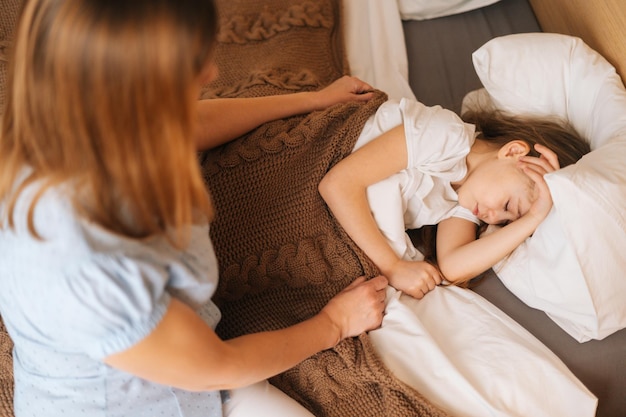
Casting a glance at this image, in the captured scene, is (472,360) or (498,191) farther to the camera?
(498,191)

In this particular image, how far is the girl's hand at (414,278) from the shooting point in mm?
1111

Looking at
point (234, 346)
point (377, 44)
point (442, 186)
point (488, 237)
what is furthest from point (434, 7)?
point (234, 346)

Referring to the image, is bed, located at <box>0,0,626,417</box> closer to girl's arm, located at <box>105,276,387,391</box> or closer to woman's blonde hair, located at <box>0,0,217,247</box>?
girl's arm, located at <box>105,276,387,391</box>

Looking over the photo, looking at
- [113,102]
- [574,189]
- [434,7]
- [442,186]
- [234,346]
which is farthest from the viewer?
[434,7]

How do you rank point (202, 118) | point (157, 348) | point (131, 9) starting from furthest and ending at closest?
point (202, 118) < point (157, 348) < point (131, 9)

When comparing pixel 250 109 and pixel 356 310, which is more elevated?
pixel 250 109

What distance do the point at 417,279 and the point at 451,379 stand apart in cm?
21

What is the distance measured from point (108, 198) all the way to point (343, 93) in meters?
0.70

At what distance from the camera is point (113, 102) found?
57 cm

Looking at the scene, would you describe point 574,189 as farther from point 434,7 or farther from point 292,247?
point 434,7

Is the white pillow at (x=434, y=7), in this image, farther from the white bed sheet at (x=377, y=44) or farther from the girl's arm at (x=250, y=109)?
the girl's arm at (x=250, y=109)

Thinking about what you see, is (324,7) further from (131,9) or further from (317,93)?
(131,9)

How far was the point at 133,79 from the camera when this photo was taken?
568mm

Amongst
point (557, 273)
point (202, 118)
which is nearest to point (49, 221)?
point (202, 118)
